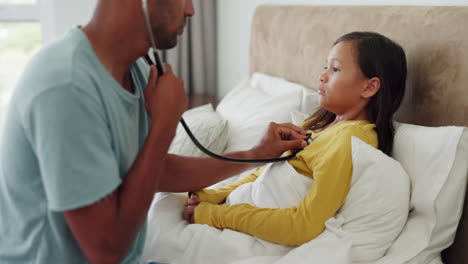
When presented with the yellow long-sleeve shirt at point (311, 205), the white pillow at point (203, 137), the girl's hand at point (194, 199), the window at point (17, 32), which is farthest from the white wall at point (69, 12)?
the yellow long-sleeve shirt at point (311, 205)

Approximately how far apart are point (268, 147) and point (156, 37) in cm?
51

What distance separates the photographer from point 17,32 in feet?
12.1

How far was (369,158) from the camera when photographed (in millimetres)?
1246

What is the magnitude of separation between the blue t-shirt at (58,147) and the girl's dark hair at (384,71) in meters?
0.70

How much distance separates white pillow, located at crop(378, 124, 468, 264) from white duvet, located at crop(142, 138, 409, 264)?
0.10 feet

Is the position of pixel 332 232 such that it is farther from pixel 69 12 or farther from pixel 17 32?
pixel 17 32

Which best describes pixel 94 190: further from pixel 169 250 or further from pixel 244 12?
pixel 244 12

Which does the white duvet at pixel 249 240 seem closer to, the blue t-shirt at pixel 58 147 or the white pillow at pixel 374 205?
the white pillow at pixel 374 205

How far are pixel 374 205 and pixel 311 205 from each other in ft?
0.50

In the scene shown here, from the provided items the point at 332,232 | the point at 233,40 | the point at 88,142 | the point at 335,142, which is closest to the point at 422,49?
the point at 335,142

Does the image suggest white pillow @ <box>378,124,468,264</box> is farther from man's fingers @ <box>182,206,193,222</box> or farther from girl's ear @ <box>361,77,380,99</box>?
man's fingers @ <box>182,206,193,222</box>

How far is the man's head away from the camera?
982 millimetres

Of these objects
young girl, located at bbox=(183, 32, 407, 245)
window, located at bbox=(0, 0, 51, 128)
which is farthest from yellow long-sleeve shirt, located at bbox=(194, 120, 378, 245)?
window, located at bbox=(0, 0, 51, 128)

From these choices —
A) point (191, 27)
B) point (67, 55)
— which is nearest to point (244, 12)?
point (191, 27)
